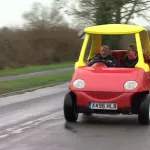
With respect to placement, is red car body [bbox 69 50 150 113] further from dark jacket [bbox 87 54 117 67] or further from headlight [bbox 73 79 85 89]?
dark jacket [bbox 87 54 117 67]

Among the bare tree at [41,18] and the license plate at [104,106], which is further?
the bare tree at [41,18]

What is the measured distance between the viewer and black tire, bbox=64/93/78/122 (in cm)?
1047

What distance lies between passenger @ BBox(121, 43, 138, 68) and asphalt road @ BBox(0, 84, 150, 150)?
119cm

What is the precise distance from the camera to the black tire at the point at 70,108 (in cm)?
1047

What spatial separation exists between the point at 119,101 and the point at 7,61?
31.3m

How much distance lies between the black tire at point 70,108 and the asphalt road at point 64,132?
0.16 m

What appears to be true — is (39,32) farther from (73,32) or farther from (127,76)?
(127,76)

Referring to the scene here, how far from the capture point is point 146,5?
4103 centimetres

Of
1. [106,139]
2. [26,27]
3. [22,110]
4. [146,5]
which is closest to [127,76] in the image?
[106,139]

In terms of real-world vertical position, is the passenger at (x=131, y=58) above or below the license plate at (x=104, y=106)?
above

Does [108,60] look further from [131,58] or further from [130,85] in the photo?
[130,85]

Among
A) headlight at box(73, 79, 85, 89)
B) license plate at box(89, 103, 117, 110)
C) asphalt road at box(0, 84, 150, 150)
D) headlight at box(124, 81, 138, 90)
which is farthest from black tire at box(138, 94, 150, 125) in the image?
headlight at box(73, 79, 85, 89)

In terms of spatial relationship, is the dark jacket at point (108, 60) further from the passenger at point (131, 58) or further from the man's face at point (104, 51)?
the passenger at point (131, 58)

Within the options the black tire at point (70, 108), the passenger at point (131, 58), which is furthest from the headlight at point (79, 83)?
the passenger at point (131, 58)
